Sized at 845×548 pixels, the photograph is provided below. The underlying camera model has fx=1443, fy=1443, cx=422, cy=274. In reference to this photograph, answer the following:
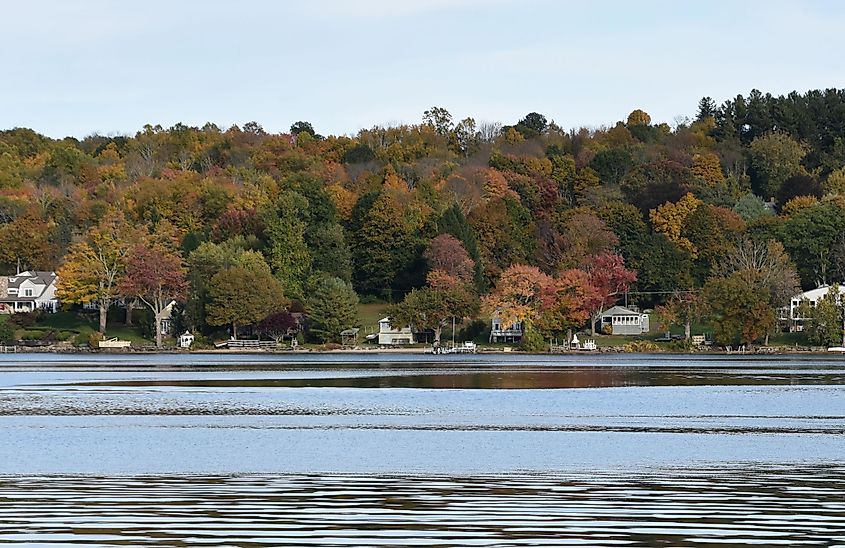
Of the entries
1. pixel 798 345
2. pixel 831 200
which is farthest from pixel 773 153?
pixel 798 345

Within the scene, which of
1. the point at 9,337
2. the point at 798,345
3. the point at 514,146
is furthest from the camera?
the point at 514,146

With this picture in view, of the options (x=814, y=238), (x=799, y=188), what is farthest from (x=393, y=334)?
(x=799, y=188)

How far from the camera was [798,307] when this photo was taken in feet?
Answer: 333

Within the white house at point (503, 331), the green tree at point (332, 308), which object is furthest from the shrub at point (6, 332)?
the white house at point (503, 331)

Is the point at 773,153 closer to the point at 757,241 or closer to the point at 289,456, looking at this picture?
the point at 757,241

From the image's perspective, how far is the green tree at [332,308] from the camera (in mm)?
103438

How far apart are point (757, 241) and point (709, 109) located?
55.8 meters

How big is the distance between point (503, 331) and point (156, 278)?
1031 inches

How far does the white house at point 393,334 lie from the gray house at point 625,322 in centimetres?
1490

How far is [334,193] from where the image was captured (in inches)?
4906

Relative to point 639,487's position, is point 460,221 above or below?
above

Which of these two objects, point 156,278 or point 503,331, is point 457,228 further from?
point 156,278

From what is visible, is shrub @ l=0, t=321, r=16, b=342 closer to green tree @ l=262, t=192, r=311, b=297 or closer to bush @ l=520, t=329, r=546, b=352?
green tree @ l=262, t=192, r=311, b=297

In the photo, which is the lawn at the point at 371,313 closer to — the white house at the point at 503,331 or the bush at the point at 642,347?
the white house at the point at 503,331
